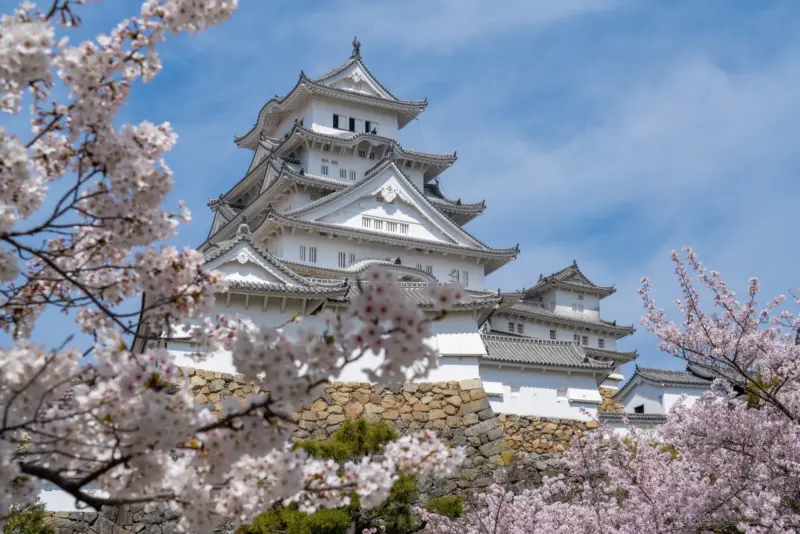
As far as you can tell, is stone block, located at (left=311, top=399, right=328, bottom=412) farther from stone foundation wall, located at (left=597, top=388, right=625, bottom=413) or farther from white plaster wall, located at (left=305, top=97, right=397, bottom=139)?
white plaster wall, located at (left=305, top=97, right=397, bottom=139)

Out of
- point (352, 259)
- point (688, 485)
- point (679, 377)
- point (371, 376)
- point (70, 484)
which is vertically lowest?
point (70, 484)

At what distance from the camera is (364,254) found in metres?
28.6

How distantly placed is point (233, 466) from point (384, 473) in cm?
72

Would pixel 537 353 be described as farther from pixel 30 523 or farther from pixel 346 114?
pixel 346 114

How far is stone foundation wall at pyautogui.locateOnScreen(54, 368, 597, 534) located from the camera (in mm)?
15484

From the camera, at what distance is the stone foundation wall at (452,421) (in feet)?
50.8

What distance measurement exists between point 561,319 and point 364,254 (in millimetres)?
9228

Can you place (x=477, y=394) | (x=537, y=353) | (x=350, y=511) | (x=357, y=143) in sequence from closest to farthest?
→ 1. (x=350, y=511)
2. (x=477, y=394)
3. (x=537, y=353)
4. (x=357, y=143)

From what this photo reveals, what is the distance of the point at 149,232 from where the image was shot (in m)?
4.42

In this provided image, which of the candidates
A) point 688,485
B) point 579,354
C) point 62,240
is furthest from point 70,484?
point 579,354

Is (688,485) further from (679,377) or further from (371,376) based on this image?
(679,377)

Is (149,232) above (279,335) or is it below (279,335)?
above

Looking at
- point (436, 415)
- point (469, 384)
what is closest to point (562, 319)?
point (469, 384)

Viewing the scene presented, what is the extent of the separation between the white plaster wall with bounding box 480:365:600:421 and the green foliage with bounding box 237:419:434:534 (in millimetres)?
A: 5408
